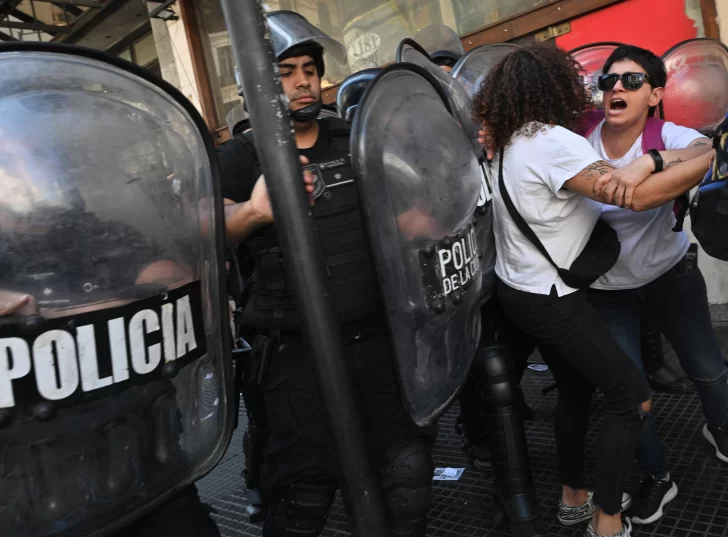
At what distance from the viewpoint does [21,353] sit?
1016 mm

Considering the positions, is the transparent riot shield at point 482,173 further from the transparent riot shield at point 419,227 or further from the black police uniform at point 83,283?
the black police uniform at point 83,283

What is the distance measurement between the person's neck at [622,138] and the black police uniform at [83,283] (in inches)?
71.9

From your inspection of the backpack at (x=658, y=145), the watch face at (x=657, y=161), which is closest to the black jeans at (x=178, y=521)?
the watch face at (x=657, y=161)

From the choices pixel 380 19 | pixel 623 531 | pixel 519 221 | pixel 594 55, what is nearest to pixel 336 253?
pixel 519 221

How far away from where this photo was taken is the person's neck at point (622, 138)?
7.67 ft

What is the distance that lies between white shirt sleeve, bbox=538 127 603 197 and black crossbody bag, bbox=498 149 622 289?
165 millimetres

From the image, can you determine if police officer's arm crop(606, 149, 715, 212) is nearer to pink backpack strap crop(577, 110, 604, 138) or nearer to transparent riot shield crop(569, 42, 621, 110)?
pink backpack strap crop(577, 110, 604, 138)

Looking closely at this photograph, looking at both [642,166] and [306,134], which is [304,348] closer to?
[306,134]

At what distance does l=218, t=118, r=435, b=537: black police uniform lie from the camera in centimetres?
179

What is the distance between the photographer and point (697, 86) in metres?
3.15

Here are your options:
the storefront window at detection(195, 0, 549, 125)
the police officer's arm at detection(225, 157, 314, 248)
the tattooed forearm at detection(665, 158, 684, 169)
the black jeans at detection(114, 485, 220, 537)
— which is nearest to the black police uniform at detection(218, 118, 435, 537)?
the police officer's arm at detection(225, 157, 314, 248)

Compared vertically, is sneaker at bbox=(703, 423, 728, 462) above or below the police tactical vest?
below

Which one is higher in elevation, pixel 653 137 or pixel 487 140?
pixel 487 140

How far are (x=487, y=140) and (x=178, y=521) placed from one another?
5.00 ft
